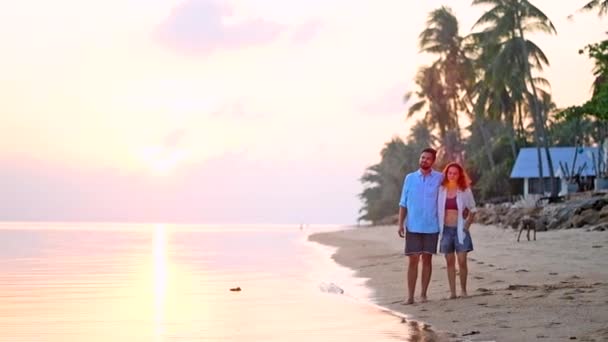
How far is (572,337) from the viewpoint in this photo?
7.22 m

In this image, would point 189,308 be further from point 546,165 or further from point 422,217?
point 546,165

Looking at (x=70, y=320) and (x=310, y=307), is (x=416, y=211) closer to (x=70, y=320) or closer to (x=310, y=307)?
(x=310, y=307)

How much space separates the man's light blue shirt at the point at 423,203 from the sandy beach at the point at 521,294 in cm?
82

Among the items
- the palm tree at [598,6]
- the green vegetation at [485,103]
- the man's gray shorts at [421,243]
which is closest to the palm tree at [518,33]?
the green vegetation at [485,103]

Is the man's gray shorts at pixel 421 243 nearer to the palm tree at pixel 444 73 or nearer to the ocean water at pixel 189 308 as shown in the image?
the ocean water at pixel 189 308

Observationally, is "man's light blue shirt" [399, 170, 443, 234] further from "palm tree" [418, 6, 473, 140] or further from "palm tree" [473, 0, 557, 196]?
"palm tree" [418, 6, 473, 140]

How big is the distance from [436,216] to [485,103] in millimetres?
36754

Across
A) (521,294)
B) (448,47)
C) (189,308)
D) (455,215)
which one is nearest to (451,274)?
(455,215)

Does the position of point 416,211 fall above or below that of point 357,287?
above

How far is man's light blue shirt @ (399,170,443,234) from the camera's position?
10484mm

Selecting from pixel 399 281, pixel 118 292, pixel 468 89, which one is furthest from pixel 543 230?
pixel 468 89

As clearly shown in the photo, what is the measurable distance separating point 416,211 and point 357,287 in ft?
11.7

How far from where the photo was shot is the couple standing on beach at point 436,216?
1048 centimetres

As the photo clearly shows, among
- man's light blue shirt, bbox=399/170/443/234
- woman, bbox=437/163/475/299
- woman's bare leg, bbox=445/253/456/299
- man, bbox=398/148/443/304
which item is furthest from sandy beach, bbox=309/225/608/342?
man's light blue shirt, bbox=399/170/443/234
